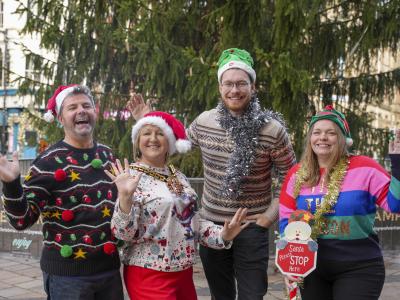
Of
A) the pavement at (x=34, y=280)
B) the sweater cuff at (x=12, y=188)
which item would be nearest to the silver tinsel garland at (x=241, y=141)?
the sweater cuff at (x=12, y=188)

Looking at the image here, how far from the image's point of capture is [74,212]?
291 cm

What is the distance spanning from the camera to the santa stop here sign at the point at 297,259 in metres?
2.83

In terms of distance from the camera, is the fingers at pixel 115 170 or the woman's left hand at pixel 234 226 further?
the woman's left hand at pixel 234 226

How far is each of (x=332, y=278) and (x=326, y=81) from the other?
5.90 metres

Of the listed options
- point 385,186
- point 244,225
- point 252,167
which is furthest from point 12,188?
point 385,186

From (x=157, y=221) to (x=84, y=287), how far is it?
508 mm

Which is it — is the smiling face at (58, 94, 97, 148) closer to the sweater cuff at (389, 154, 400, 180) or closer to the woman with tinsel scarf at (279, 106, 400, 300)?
the woman with tinsel scarf at (279, 106, 400, 300)

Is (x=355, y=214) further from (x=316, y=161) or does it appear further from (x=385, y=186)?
(x=316, y=161)

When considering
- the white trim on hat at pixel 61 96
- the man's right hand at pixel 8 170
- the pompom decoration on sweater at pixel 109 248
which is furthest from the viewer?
the white trim on hat at pixel 61 96

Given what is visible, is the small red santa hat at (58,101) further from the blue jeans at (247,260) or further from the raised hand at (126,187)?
the blue jeans at (247,260)

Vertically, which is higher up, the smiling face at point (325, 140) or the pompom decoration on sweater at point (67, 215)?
the smiling face at point (325, 140)

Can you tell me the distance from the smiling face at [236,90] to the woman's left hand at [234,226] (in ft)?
2.21

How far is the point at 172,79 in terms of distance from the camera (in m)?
7.50

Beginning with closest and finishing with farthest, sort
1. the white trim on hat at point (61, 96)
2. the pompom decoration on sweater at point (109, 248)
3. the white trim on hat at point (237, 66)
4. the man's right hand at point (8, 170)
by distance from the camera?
the man's right hand at point (8, 170)
the pompom decoration on sweater at point (109, 248)
the white trim on hat at point (61, 96)
the white trim on hat at point (237, 66)
